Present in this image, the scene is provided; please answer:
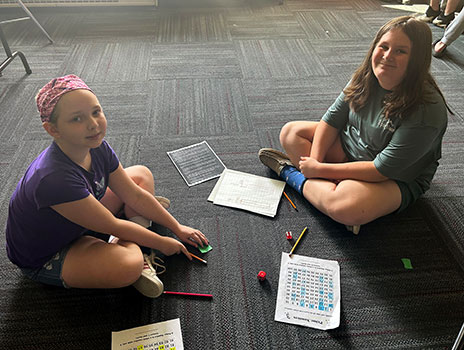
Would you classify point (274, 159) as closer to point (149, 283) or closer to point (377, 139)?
point (377, 139)

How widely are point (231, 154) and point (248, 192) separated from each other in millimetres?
282

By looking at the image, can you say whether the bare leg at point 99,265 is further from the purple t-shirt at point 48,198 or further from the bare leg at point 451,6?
the bare leg at point 451,6

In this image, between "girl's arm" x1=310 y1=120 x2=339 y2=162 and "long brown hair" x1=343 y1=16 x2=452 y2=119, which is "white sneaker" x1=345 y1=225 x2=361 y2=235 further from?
Result: "long brown hair" x1=343 y1=16 x2=452 y2=119

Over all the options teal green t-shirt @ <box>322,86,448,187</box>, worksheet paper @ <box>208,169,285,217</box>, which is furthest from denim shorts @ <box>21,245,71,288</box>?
teal green t-shirt @ <box>322,86,448,187</box>

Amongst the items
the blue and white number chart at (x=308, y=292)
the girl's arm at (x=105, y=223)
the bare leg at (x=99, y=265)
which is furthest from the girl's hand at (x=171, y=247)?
the blue and white number chart at (x=308, y=292)

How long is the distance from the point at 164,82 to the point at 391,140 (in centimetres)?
149

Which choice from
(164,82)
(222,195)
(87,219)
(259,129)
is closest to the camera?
(87,219)

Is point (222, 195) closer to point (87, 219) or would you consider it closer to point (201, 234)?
point (201, 234)

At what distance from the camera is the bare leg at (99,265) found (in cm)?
124

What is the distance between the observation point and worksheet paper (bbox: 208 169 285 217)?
5.44ft

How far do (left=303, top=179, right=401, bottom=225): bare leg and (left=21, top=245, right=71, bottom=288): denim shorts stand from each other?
955 mm

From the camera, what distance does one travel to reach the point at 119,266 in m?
1.25

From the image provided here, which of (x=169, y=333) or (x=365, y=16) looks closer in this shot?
(x=169, y=333)

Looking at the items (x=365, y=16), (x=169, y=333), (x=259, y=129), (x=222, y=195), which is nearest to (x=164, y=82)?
(x=259, y=129)
